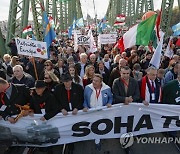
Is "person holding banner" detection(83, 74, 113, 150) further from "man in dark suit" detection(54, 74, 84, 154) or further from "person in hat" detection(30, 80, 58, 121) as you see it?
"person in hat" detection(30, 80, 58, 121)

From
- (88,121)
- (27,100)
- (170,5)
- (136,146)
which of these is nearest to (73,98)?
(88,121)

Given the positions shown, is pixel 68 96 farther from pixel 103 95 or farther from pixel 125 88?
pixel 125 88

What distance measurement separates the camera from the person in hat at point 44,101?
5.27m

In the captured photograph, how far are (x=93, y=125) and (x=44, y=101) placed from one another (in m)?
0.97

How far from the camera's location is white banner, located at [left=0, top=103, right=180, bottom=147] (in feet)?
17.7

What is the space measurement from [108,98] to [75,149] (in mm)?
1228

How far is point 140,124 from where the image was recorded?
5.54 metres

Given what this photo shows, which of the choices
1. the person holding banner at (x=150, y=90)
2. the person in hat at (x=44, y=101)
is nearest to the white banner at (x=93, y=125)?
the person in hat at (x=44, y=101)

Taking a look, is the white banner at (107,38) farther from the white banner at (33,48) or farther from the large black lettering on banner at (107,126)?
the large black lettering on banner at (107,126)

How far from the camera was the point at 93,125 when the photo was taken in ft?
18.0

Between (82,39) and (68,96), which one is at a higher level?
(82,39)

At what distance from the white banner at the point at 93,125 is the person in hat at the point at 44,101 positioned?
0.46 ft

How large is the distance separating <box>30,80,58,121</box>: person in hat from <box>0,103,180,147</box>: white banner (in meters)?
0.14

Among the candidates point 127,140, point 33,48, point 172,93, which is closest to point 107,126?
point 127,140
